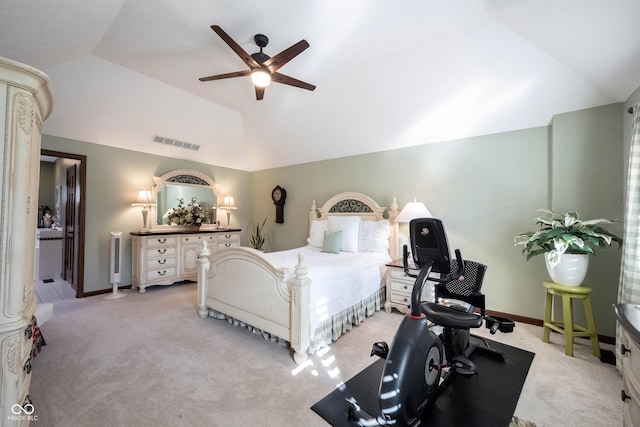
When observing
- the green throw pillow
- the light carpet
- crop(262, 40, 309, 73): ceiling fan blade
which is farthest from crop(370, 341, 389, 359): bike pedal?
crop(262, 40, 309, 73): ceiling fan blade

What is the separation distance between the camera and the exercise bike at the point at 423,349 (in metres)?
1.45

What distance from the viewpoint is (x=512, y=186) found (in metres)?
3.22

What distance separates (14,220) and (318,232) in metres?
3.61

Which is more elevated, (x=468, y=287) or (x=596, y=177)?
(x=596, y=177)

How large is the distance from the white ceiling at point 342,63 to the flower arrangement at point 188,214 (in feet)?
3.76

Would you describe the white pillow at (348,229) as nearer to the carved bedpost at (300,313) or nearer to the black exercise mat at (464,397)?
the carved bedpost at (300,313)

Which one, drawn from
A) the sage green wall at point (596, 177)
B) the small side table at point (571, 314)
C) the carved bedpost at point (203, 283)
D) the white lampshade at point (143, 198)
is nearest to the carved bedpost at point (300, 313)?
the carved bedpost at point (203, 283)

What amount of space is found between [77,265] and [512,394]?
561 centimetres

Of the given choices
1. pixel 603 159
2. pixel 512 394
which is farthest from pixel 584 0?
pixel 512 394

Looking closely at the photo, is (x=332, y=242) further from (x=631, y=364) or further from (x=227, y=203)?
(x=631, y=364)

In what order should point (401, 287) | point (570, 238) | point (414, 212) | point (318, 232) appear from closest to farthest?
point (570, 238)
point (401, 287)
point (414, 212)
point (318, 232)

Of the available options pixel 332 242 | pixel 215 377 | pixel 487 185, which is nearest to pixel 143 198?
pixel 332 242

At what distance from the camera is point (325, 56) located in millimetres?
3039

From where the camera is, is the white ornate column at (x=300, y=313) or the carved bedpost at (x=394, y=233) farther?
the carved bedpost at (x=394, y=233)
